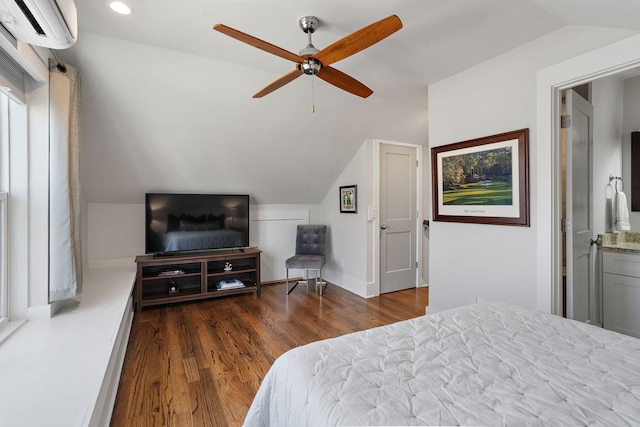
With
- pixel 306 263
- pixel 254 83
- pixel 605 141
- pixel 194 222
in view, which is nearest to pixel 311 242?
pixel 306 263

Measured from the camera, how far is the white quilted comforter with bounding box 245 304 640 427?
2.80 ft

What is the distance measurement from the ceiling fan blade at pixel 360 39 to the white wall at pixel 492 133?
139 cm

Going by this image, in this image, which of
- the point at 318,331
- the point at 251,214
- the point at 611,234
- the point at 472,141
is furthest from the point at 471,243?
the point at 251,214

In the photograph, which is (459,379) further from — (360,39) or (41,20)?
(41,20)

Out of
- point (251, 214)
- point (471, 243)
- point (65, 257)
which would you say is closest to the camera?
point (65, 257)

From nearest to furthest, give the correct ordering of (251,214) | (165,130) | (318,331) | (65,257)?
(65,257)
(318,331)
(165,130)
(251,214)

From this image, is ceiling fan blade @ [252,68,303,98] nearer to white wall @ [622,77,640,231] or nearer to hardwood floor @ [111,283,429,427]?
hardwood floor @ [111,283,429,427]

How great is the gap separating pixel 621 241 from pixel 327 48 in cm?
317

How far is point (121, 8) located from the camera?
1859 mm

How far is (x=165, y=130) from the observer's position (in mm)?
3082

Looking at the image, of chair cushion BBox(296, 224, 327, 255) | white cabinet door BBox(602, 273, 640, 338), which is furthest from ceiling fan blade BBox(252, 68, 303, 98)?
white cabinet door BBox(602, 273, 640, 338)

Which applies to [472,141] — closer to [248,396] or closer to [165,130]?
[248,396]

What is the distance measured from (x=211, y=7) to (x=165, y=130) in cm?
161

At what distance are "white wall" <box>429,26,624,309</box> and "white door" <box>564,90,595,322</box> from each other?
255mm
